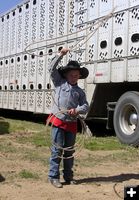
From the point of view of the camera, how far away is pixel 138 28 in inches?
415

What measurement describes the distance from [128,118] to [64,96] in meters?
4.66

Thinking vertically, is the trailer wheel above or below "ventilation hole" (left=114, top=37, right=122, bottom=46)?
below

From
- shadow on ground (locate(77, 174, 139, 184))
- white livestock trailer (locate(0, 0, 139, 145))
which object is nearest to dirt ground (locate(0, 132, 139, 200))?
shadow on ground (locate(77, 174, 139, 184))

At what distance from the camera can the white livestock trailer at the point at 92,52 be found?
35.4ft

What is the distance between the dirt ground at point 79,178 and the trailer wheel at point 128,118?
957 mm

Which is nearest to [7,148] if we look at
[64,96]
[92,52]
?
[92,52]

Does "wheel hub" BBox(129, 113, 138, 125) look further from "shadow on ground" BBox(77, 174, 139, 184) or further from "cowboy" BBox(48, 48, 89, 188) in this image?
"cowboy" BBox(48, 48, 89, 188)

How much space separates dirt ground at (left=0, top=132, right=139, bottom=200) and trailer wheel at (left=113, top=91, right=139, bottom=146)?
957mm

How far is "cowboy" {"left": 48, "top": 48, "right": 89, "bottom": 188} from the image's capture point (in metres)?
6.75

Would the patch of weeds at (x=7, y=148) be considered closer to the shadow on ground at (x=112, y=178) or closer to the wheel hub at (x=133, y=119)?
the wheel hub at (x=133, y=119)

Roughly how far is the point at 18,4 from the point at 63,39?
4595 mm

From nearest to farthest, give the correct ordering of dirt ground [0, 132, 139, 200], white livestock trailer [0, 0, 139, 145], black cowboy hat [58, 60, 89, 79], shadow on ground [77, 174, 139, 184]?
dirt ground [0, 132, 139, 200] < black cowboy hat [58, 60, 89, 79] < shadow on ground [77, 174, 139, 184] < white livestock trailer [0, 0, 139, 145]

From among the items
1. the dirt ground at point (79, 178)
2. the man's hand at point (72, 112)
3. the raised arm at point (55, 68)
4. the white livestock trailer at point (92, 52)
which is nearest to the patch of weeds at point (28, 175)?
the dirt ground at point (79, 178)

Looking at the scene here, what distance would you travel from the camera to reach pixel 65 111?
668 cm
